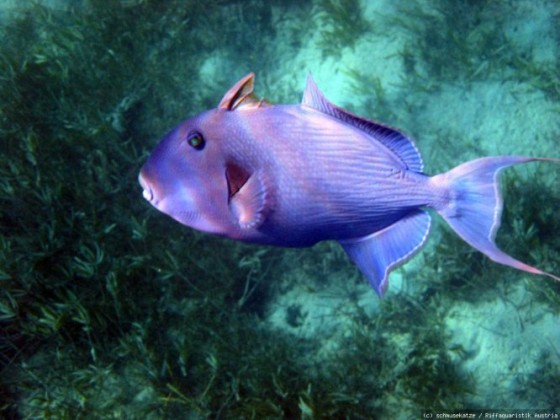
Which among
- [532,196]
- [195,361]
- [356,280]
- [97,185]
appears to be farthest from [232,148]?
[532,196]

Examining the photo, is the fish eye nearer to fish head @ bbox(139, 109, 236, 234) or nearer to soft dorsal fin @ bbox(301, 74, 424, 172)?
fish head @ bbox(139, 109, 236, 234)

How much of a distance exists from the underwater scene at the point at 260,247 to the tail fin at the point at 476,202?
200 centimetres

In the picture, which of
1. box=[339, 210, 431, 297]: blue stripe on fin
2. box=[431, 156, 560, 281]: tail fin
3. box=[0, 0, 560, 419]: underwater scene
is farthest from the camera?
box=[0, 0, 560, 419]: underwater scene

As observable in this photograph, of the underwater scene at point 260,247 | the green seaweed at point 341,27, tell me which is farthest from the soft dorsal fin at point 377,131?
the green seaweed at point 341,27

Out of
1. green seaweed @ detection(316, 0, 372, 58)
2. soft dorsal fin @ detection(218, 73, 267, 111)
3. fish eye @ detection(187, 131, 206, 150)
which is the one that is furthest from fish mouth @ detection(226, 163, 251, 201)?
green seaweed @ detection(316, 0, 372, 58)

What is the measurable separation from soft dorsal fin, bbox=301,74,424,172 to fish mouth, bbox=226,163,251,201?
0.36m

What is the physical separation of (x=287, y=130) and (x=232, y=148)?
0.70 feet

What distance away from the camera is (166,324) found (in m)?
3.40

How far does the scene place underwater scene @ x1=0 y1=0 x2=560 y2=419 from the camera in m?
3.10

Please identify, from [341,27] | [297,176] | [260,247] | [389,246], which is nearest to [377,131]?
[297,176]

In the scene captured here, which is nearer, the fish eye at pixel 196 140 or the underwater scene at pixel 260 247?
the fish eye at pixel 196 140

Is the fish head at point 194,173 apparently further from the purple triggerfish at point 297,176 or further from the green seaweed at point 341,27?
the green seaweed at point 341,27

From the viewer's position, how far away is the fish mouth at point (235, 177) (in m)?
1.44

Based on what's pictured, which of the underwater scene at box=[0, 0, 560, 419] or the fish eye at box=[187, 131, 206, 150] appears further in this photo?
the underwater scene at box=[0, 0, 560, 419]
